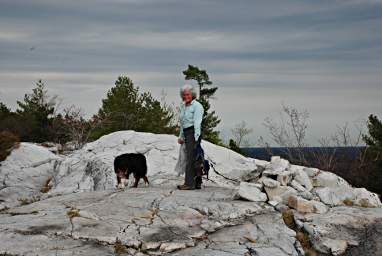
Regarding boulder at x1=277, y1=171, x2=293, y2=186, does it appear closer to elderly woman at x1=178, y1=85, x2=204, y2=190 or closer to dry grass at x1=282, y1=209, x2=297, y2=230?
dry grass at x1=282, y1=209, x2=297, y2=230

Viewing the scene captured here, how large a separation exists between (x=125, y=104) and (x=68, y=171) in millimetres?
22919

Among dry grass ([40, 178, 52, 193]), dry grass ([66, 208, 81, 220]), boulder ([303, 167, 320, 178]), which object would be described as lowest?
dry grass ([40, 178, 52, 193])

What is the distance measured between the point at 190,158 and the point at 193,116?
94 centimetres

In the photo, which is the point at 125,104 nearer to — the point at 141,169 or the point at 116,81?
the point at 116,81

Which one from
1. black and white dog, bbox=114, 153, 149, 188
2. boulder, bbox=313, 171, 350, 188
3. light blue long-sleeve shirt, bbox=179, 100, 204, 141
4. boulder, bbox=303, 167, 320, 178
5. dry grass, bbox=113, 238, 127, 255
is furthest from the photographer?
boulder, bbox=303, 167, 320, 178

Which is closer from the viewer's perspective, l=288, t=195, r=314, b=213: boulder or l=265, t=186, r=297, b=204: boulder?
l=288, t=195, r=314, b=213: boulder

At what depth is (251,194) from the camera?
9719 millimetres

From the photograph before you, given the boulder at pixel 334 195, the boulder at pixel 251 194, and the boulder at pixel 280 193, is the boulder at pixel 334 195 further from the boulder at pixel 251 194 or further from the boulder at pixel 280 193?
the boulder at pixel 251 194

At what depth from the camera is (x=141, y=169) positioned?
11422 mm

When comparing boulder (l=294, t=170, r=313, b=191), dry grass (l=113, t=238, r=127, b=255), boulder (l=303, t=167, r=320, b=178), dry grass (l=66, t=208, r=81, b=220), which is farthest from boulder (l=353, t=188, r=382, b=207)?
dry grass (l=66, t=208, r=81, b=220)

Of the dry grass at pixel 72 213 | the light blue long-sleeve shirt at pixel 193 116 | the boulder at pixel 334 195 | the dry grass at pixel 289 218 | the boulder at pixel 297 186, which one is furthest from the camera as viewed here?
the light blue long-sleeve shirt at pixel 193 116

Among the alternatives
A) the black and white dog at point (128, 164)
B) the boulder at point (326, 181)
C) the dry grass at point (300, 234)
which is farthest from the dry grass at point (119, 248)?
the boulder at point (326, 181)

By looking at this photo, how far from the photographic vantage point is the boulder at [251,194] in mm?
9625

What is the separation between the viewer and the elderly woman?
10.6m
